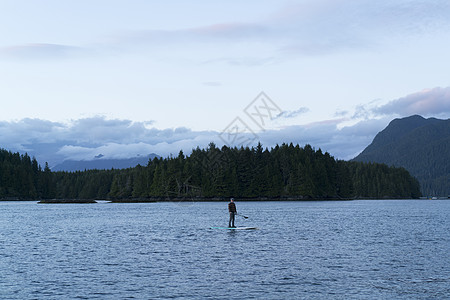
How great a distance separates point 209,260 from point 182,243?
42.4ft

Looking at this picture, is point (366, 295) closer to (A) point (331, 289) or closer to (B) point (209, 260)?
(A) point (331, 289)

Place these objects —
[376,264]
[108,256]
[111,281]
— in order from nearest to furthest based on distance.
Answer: [111,281] → [376,264] → [108,256]

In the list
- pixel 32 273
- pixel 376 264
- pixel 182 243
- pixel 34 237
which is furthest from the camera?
pixel 34 237

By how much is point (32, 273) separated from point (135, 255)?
1058 centimetres

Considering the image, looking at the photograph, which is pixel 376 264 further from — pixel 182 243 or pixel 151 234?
pixel 151 234

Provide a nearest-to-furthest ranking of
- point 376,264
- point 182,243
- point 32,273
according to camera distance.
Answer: point 32,273
point 376,264
point 182,243

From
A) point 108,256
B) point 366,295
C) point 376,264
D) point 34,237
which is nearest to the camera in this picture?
point 366,295

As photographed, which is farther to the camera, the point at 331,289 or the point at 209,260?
the point at 209,260

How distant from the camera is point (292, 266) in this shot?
3731cm

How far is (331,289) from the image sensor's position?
29047 millimetres

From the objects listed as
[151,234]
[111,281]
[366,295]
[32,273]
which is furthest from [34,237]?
[366,295]

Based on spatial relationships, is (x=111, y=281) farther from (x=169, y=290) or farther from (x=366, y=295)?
(x=366, y=295)

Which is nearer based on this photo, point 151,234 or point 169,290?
point 169,290

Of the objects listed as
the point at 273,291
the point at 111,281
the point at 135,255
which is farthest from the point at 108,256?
the point at 273,291
